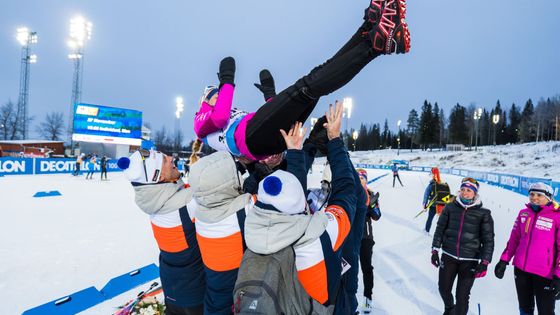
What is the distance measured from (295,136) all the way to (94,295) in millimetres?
3774

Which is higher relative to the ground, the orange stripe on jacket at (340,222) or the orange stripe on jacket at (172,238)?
the orange stripe on jacket at (340,222)

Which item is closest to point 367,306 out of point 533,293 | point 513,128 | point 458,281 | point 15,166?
point 458,281

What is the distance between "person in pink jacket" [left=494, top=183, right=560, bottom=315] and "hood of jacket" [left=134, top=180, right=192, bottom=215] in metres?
4.04

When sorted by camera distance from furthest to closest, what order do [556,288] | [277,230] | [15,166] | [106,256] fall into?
1. [15,166]
2. [106,256]
3. [556,288]
4. [277,230]

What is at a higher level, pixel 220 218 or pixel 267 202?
pixel 267 202

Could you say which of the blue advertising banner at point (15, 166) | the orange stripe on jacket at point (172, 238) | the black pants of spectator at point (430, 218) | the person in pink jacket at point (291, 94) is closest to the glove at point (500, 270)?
the person in pink jacket at point (291, 94)

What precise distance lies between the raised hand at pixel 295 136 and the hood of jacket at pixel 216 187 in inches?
17.6

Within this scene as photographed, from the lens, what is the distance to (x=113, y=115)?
90.3ft

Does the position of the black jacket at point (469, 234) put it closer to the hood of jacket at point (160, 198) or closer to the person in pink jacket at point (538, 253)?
the person in pink jacket at point (538, 253)

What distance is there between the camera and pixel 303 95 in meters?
2.25

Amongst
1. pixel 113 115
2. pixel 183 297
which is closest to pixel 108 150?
pixel 113 115

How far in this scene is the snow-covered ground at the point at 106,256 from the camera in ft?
14.7

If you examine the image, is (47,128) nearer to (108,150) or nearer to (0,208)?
(108,150)

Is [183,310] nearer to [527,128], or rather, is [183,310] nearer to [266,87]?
[266,87]
